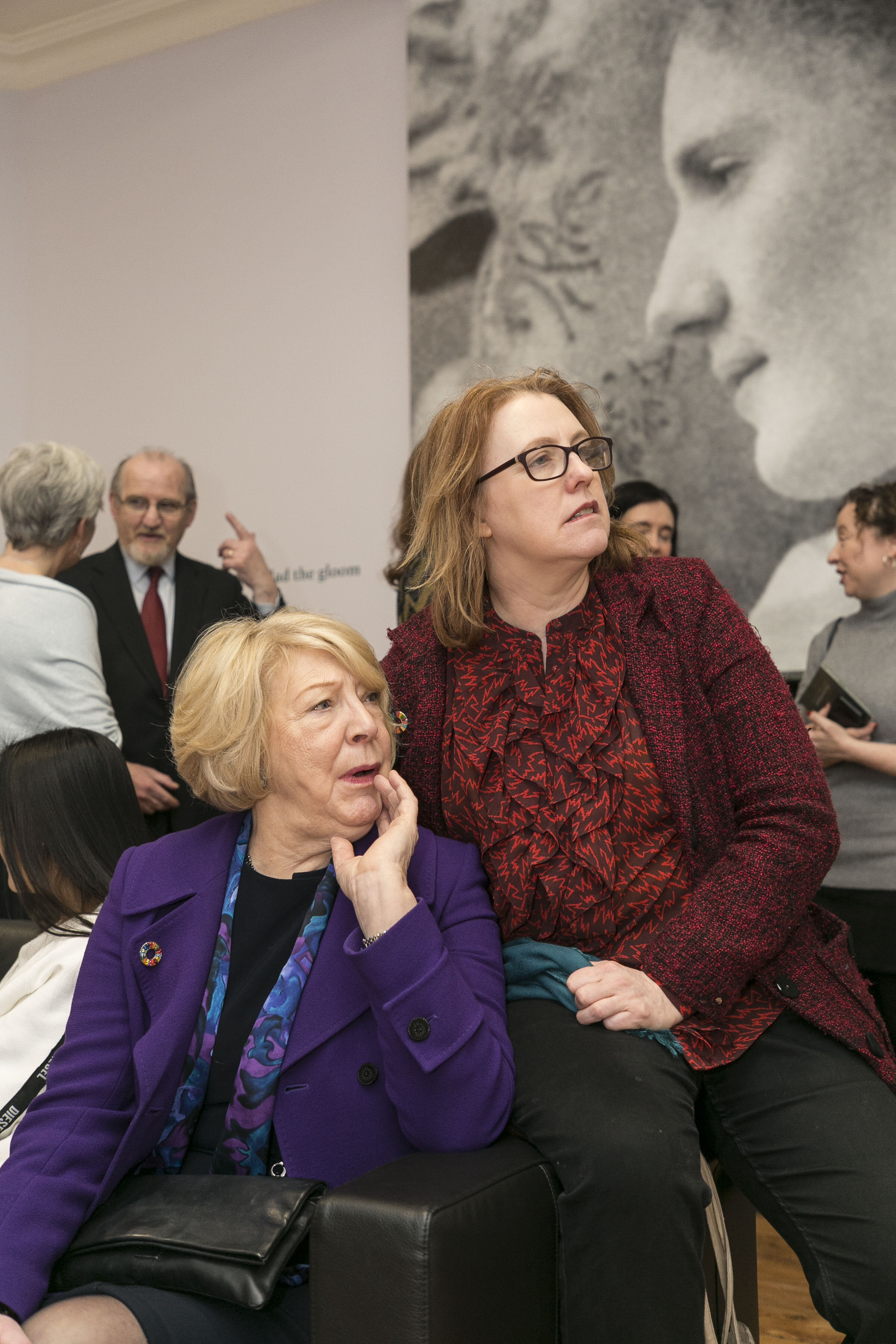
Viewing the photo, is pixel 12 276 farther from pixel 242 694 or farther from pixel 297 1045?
pixel 297 1045

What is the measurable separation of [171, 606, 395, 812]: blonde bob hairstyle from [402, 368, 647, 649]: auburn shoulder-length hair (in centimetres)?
19

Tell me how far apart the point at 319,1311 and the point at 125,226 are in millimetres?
5031

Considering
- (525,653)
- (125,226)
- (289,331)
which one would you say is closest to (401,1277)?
(525,653)

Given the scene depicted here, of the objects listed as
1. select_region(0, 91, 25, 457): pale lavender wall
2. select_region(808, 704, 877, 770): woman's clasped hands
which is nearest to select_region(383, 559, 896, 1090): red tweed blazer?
select_region(808, 704, 877, 770): woman's clasped hands

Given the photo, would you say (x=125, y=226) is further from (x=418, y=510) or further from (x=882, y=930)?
(x=882, y=930)

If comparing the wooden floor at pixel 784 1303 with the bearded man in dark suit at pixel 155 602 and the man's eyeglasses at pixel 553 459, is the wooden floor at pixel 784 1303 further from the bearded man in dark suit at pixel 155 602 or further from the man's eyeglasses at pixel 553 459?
the bearded man in dark suit at pixel 155 602

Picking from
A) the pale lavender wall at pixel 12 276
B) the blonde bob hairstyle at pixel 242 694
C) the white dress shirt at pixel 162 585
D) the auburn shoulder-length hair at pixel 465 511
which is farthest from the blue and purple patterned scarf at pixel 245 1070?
the pale lavender wall at pixel 12 276

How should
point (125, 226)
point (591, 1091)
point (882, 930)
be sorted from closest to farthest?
point (591, 1091) < point (882, 930) < point (125, 226)

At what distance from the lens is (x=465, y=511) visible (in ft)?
6.98

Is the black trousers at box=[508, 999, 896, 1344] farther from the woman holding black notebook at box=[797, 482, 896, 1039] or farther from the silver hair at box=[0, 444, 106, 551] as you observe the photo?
the silver hair at box=[0, 444, 106, 551]

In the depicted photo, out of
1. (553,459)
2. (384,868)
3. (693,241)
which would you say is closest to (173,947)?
(384,868)

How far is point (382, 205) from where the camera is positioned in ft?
15.8

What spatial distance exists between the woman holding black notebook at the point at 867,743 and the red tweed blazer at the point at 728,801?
45.3 inches

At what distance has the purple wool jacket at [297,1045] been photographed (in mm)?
1604
